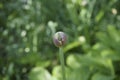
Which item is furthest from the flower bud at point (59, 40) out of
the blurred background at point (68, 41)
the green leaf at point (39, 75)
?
the green leaf at point (39, 75)

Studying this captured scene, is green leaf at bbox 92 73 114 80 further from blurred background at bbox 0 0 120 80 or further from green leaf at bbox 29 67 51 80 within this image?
green leaf at bbox 29 67 51 80

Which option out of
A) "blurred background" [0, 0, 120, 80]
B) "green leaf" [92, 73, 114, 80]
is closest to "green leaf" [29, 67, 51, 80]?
"blurred background" [0, 0, 120, 80]

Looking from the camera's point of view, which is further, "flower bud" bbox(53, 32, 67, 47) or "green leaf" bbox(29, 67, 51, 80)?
"green leaf" bbox(29, 67, 51, 80)

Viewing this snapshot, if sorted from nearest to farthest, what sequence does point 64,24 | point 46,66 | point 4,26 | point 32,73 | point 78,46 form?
point 32,73 → point 46,66 → point 78,46 → point 64,24 → point 4,26

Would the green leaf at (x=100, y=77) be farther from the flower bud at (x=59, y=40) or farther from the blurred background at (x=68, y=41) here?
the flower bud at (x=59, y=40)

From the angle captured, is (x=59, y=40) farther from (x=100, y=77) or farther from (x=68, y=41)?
(x=68, y=41)

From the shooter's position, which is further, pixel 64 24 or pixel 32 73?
pixel 64 24

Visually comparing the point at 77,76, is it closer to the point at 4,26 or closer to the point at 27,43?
the point at 27,43

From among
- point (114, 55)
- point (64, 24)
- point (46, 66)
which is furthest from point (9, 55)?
point (114, 55)
